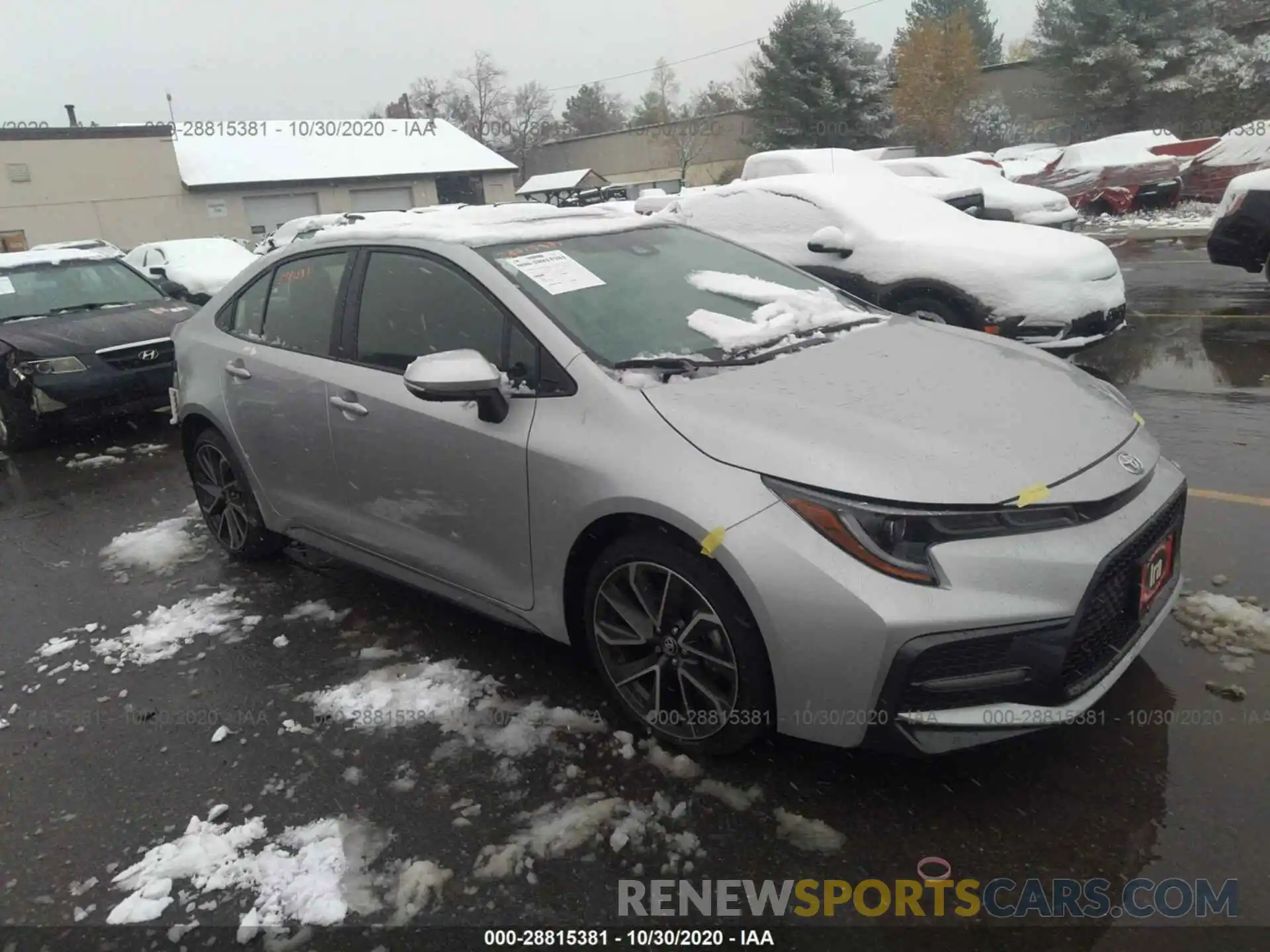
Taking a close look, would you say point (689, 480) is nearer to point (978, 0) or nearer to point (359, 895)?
point (359, 895)

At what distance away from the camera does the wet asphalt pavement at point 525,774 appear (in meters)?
2.36

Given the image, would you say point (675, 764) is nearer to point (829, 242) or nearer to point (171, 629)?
point (171, 629)

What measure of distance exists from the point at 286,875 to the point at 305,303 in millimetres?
2372

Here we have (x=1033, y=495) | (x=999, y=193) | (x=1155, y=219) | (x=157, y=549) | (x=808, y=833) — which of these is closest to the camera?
A: (x=1033, y=495)

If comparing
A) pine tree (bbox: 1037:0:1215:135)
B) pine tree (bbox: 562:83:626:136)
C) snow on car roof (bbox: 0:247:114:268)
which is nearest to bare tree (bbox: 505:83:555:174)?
pine tree (bbox: 562:83:626:136)

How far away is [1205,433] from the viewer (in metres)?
5.22

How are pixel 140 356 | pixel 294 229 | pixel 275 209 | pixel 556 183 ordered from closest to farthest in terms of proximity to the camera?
1. pixel 140 356
2. pixel 294 229
3. pixel 275 209
4. pixel 556 183

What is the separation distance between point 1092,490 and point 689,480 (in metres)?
1.08

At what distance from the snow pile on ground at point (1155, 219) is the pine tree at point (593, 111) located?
7002 cm

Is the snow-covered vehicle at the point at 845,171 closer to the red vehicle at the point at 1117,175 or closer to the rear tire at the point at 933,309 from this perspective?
the rear tire at the point at 933,309

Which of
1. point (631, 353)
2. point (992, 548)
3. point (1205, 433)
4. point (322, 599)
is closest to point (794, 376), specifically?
point (631, 353)

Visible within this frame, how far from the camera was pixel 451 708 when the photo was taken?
10.5 ft

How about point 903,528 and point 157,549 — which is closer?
point 903,528

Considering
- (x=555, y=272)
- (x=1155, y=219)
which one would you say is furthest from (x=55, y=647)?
(x=1155, y=219)
